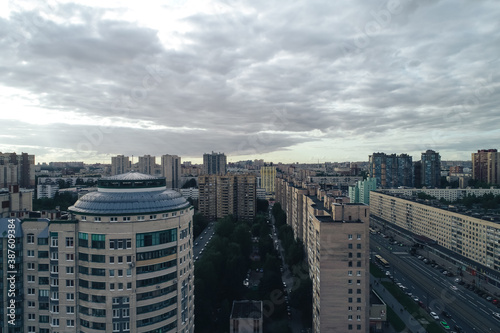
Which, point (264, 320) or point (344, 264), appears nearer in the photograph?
point (344, 264)

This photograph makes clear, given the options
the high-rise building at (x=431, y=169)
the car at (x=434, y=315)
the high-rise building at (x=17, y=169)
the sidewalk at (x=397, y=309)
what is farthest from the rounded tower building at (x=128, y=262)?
the high-rise building at (x=431, y=169)

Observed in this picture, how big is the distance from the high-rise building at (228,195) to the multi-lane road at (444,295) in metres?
30.3

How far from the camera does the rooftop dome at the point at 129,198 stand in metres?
17.0

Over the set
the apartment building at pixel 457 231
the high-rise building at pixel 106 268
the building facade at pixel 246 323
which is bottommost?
the building facade at pixel 246 323

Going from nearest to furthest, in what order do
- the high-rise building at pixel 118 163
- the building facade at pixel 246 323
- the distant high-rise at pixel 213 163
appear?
the building facade at pixel 246 323 < the high-rise building at pixel 118 163 < the distant high-rise at pixel 213 163

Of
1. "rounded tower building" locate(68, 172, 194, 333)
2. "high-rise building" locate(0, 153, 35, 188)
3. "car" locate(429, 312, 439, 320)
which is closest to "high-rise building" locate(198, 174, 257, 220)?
"car" locate(429, 312, 439, 320)

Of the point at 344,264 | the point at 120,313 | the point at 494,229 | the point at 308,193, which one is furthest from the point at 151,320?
the point at 494,229

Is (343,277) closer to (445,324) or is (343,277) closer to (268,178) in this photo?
(445,324)

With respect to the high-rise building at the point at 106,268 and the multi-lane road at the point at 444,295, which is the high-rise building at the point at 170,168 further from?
the high-rise building at the point at 106,268

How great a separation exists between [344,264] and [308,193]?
77.3 feet

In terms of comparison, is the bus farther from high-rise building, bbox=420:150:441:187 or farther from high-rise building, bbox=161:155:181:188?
high-rise building, bbox=161:155:181:188

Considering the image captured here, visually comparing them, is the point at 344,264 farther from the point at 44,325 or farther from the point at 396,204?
the point at 396,204

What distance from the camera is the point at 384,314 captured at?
2628 cm

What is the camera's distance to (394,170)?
99.6 m
